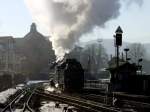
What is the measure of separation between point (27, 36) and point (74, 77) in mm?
101039

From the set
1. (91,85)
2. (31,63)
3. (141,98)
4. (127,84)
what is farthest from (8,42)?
(141,98)

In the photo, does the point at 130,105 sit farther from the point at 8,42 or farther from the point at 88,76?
the point at 8,42

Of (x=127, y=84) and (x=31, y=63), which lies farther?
(x=31, y=63)

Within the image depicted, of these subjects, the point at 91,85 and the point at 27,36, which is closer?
the point at 91,85

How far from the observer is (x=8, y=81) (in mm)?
71062

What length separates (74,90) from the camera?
4309 centimetres

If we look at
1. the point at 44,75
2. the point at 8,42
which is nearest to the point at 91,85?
the point at 44,75

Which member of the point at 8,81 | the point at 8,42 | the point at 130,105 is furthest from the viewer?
the point at 8,42

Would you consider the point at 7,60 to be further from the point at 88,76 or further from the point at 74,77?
the point at 74,77

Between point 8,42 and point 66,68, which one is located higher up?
point 8,42

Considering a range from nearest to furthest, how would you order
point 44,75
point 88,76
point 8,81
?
point 8,81
point 88,76
point 44,75

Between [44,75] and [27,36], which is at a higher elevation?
[27,36]

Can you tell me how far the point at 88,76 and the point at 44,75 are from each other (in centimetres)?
3527

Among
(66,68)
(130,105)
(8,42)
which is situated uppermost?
(8,42)
